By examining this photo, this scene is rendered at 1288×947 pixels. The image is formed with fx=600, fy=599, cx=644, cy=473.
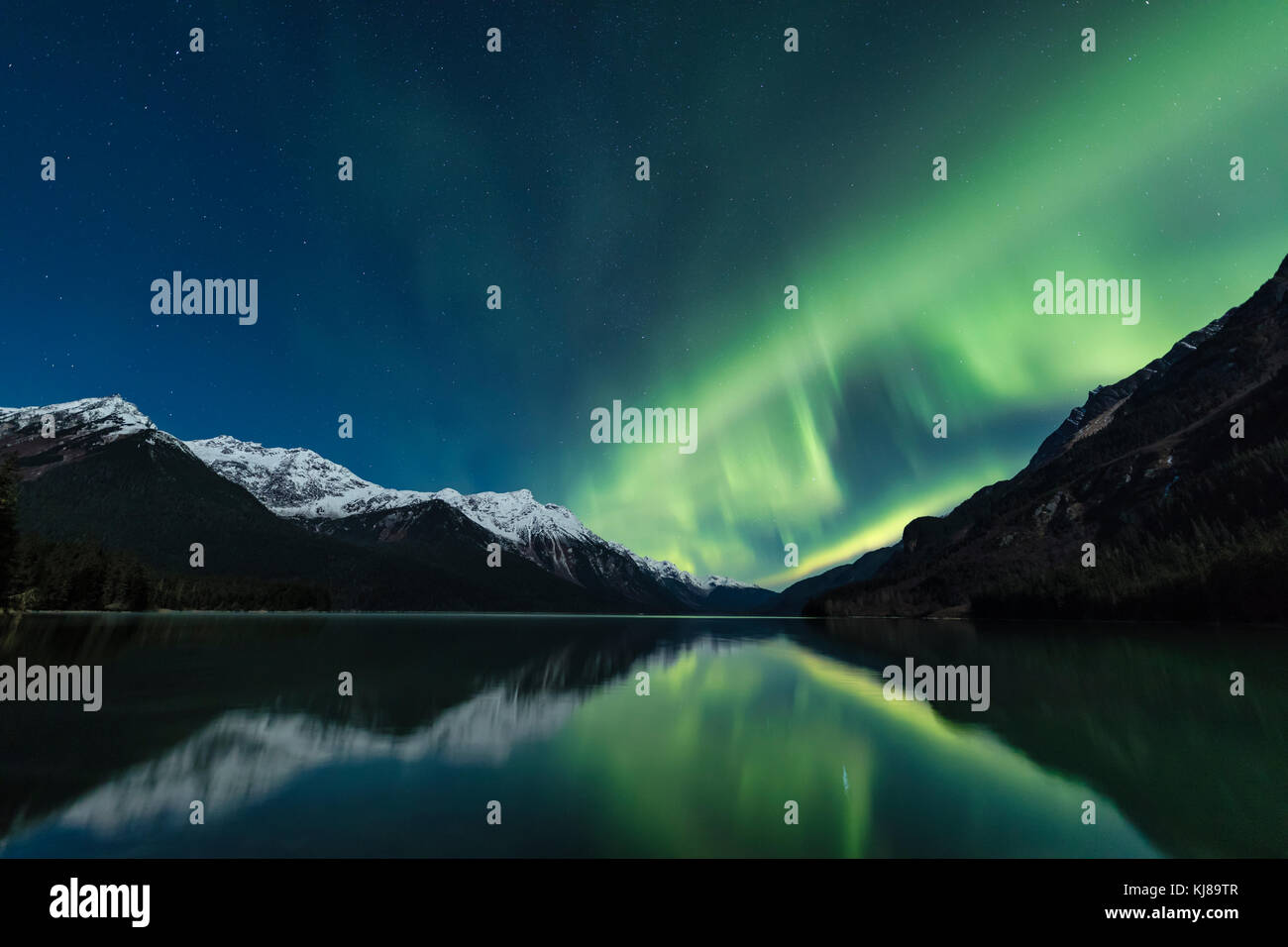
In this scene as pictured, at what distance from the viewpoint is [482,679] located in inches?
1996

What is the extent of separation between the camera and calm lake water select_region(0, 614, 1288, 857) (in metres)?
16.2

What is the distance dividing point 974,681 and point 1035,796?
37.5 meters

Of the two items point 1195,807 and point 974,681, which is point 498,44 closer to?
point 1195,807

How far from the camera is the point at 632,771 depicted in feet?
76.2

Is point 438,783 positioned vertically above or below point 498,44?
below

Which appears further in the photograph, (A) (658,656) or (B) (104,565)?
(B) (104,565)

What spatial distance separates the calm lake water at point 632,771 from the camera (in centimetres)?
1622
